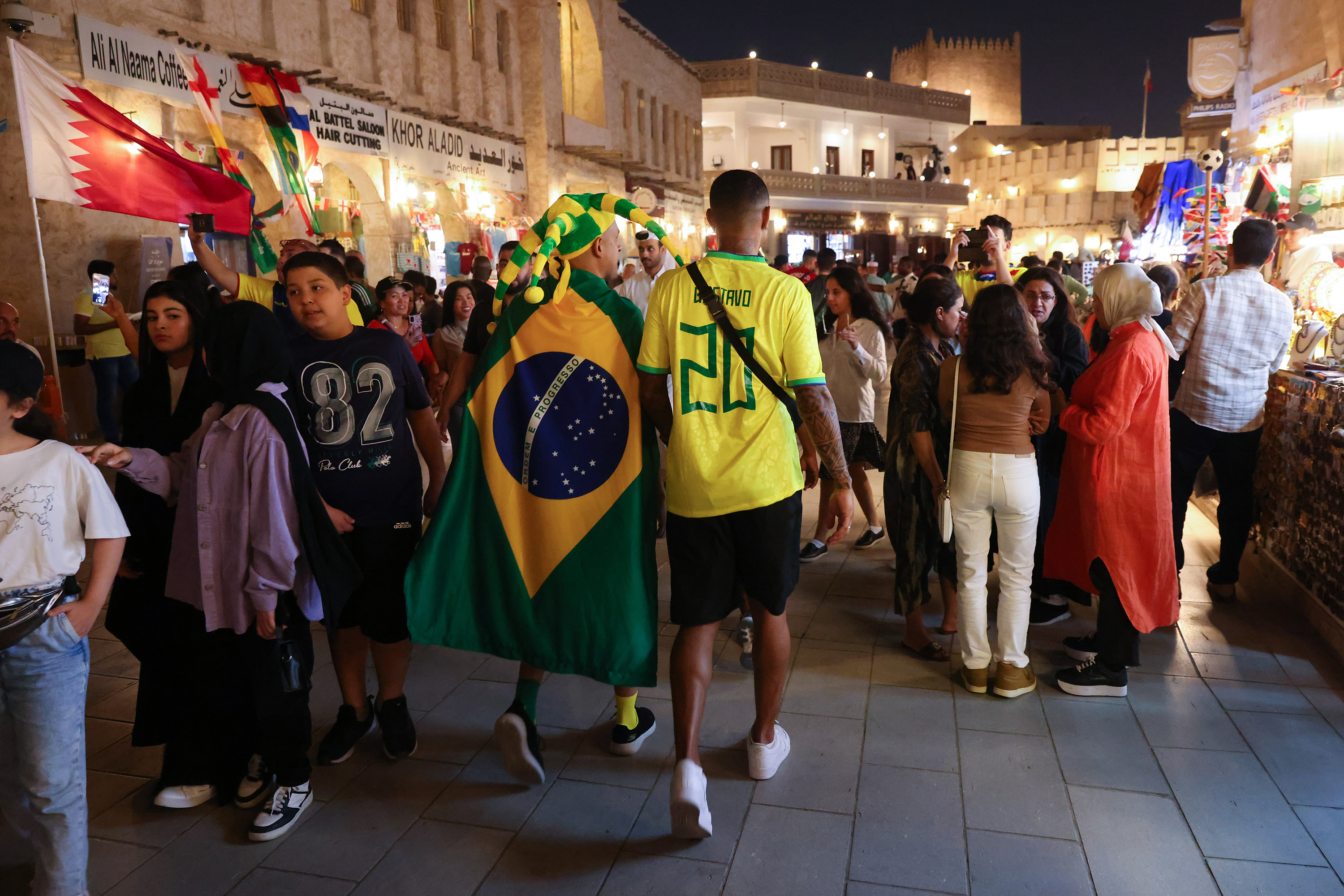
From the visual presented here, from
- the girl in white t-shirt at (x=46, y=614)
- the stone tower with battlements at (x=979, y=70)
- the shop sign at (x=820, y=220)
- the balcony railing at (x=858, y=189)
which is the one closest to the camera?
the girl in white t-shirt at (x=46, y=614)

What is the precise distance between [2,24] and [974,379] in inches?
329

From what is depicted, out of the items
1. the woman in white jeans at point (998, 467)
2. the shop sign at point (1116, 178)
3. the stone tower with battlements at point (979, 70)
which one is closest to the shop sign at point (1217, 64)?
the woman in white jeans at point (998, 467)

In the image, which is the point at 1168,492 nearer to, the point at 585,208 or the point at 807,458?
the point at 807,458

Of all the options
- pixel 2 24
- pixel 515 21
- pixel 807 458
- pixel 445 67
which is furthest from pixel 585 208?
pixel 515 21

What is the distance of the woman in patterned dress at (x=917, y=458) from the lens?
3814 millimetres

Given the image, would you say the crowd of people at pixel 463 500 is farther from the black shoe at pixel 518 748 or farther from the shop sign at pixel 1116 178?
the shop sign at pixel 1116 178

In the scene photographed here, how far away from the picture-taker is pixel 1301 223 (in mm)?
7047

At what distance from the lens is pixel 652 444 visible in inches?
116

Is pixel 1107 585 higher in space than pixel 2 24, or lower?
lower

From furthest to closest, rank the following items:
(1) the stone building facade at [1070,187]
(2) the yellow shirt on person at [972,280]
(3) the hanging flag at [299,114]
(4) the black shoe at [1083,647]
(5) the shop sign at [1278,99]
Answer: (1) the stone building facade at [1070,187] → (3) the hanging flag at [299,114] → (5) the shop sign at [1278,99] → (2) the yellow shirt on person at [972,280] → (4) the black shoe at [1083,647]

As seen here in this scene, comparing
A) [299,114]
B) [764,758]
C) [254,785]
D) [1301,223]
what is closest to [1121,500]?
[764,758]

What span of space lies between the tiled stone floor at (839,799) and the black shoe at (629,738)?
1.5 inches

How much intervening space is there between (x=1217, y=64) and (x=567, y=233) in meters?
13.9

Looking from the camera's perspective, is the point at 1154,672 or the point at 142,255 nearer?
the point at 1154,672
